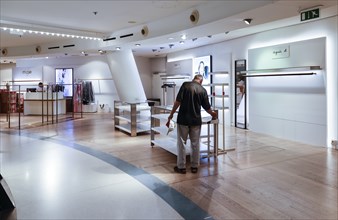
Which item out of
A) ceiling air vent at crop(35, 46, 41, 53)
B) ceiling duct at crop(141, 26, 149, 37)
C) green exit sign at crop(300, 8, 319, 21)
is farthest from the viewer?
ceiling air vent at crop(35, 46, 41, 53)

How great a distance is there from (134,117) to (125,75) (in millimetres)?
1892

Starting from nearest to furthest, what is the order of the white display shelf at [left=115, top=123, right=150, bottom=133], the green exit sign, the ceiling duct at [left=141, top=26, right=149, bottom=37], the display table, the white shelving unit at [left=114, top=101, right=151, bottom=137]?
the green exit sign < the ceiling duct at [left=141, top=26, right=149, bottom=37] < the white shelving unit at [left=114, top=101, right=151, bottom=137] < the white display shelf at [left=115, top=123, right=150, bottom=133] < the display table

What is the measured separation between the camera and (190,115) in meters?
4.54

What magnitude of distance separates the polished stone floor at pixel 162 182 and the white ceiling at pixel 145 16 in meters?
2.56

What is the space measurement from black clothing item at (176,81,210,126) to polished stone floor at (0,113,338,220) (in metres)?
0.89

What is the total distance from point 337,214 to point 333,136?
3674mm

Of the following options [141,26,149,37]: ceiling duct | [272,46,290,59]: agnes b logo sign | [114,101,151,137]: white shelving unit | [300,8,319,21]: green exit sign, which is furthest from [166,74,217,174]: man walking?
[272,46,290,59]: agnes b logo sign

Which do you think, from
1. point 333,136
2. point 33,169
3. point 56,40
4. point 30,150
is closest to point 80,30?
point 56,40

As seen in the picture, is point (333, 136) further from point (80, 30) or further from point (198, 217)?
point (80, 30)

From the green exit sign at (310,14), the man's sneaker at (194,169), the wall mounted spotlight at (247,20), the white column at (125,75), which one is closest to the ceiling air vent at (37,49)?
the white column at (125,75)

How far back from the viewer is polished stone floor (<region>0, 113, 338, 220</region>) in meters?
3.24

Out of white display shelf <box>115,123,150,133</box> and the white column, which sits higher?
the white column

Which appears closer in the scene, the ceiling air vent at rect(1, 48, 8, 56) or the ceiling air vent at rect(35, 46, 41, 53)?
the ceiling air vent at rect(35, 46, 41, 53)

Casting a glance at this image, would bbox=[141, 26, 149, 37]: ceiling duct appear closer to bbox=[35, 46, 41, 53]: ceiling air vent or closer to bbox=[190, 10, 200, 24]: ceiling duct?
bbox=[190, 10, 200, 24]: ceiling duct
